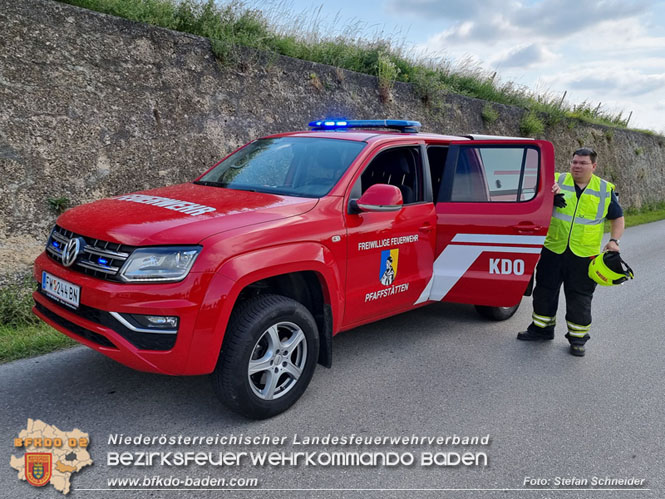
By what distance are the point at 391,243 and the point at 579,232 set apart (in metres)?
1.82

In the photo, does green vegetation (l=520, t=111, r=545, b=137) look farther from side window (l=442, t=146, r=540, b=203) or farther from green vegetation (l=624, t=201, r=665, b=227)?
side window (l=442, t=146, r=540, b=203)

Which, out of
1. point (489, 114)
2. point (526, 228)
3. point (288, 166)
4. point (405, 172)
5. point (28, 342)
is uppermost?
point (489, 114)

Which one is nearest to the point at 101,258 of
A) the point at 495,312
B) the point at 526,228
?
the point at 526,228

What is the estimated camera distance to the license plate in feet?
10.4

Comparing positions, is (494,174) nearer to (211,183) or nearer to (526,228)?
(526,228)

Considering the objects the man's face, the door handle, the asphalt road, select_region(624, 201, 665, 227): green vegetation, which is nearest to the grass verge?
the asphalt road

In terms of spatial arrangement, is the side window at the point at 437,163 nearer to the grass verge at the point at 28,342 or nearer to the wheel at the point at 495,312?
the wheel at the point at 495,312

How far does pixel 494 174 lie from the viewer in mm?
4988

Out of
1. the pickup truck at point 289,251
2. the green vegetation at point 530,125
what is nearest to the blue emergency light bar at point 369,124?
the pickup truck at point 289,251

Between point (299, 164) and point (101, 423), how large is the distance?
7.73ft

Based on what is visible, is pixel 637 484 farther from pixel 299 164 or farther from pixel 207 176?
pixel 207 176

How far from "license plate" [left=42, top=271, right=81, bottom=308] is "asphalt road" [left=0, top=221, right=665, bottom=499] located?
2.28 feet

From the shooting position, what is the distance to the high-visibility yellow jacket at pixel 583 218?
4.75 meters

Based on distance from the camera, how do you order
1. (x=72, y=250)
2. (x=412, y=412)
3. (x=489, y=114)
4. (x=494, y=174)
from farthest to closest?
(x=489, y=114) → (x=494, y=174) → (x=412, y=412) → (x=72, y=250)
